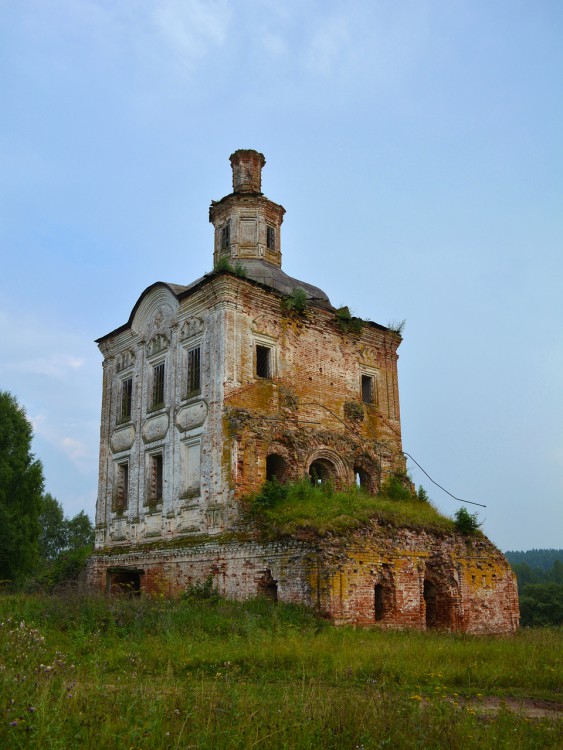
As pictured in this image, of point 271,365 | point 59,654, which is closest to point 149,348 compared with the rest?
point 271,365

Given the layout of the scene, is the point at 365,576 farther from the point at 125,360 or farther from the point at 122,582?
the point at 125,360

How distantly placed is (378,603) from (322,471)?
5.60 meters

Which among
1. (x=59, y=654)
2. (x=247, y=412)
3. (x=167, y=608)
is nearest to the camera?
(x=59, y=654)

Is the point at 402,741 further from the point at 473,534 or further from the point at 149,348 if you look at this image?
the point at 149,348

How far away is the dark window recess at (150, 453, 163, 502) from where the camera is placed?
2091 cm

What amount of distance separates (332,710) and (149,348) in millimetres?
17250

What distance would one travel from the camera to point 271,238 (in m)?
24.6

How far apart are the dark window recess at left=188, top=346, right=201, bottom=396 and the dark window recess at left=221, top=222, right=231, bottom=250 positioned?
5382 millimetres

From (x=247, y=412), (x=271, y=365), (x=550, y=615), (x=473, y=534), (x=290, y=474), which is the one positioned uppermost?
(x=271, y=365)

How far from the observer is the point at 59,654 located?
938 cm

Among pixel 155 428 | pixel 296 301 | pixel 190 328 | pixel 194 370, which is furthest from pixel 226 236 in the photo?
pixel 155 428

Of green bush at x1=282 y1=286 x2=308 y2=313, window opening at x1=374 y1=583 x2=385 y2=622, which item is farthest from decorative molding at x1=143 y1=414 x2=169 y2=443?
window opening at x1=374 y1=583 x2=385 y2=622

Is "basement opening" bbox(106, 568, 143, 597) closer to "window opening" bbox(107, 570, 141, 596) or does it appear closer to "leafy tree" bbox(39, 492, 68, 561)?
"window opening" bbox(107, 570, 141, 596)

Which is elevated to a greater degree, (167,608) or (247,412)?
(247,412)
